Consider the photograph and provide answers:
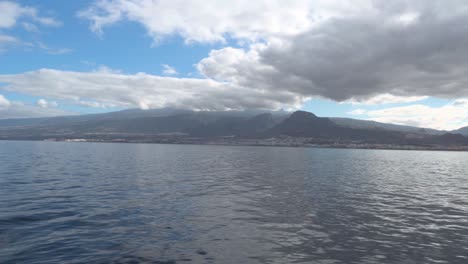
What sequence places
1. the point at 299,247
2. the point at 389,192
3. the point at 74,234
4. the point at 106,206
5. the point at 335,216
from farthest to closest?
the point at 389,192 < the point at 106,206 < the point at 335,216 < the point at 74,234 < the point at 299,247

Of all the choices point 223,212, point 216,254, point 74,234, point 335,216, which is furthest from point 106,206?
point 335,216

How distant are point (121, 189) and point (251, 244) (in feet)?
113

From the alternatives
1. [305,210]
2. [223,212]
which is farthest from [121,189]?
[305,210]

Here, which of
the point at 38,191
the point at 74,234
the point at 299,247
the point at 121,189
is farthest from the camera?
the point at 121,189

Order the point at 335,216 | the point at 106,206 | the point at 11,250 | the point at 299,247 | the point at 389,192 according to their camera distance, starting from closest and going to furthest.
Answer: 1. the point at 11,250
2. the point at 299,247
3. the point at 335,216
4. the point at 106,206
5. the point at 389,192

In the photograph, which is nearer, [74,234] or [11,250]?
[11,250]

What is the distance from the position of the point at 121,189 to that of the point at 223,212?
2424 cm

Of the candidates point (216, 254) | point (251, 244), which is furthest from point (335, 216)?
point (216, 254)

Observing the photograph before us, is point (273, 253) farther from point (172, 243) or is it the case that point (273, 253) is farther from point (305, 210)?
point (305, 210)

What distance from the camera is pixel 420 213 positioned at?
39000 mm

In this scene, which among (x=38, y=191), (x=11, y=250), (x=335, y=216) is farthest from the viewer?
(x=38, y=191)

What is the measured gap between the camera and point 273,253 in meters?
23.4

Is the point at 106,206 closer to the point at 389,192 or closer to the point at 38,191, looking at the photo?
the point at 38,191

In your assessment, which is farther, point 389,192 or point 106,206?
point 389,192
